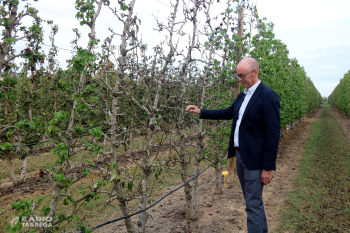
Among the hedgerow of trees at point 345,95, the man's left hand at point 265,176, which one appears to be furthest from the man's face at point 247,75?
the hedgerow of trees at point 345,95

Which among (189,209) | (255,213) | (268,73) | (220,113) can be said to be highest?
(268,73)

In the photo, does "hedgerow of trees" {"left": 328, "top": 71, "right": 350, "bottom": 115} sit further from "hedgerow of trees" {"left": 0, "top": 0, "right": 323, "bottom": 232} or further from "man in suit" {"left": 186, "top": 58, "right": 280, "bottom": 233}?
"man in suit" {"left": 186, "top": 58, "right": 280, "bottom": 233}

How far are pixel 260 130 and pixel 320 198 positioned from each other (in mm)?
5012

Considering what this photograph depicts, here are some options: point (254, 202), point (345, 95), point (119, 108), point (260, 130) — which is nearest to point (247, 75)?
point (260, 130)

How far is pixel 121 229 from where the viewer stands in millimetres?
5434

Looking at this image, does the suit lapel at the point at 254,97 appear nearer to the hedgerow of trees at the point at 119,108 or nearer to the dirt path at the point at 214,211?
the hedgerow of trees at the point at 119,108

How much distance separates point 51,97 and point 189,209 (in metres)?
12.8

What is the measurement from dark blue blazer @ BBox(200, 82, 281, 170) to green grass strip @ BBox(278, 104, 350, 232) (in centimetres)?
295

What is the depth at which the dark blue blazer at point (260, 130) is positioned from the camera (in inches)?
110

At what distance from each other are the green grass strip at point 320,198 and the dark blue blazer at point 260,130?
295 cm

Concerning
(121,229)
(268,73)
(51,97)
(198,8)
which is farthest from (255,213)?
(51,97)

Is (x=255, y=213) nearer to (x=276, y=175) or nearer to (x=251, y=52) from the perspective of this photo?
(x=276, y=175)

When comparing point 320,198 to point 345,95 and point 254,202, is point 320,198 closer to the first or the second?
point 254,202

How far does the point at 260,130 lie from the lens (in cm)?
293
